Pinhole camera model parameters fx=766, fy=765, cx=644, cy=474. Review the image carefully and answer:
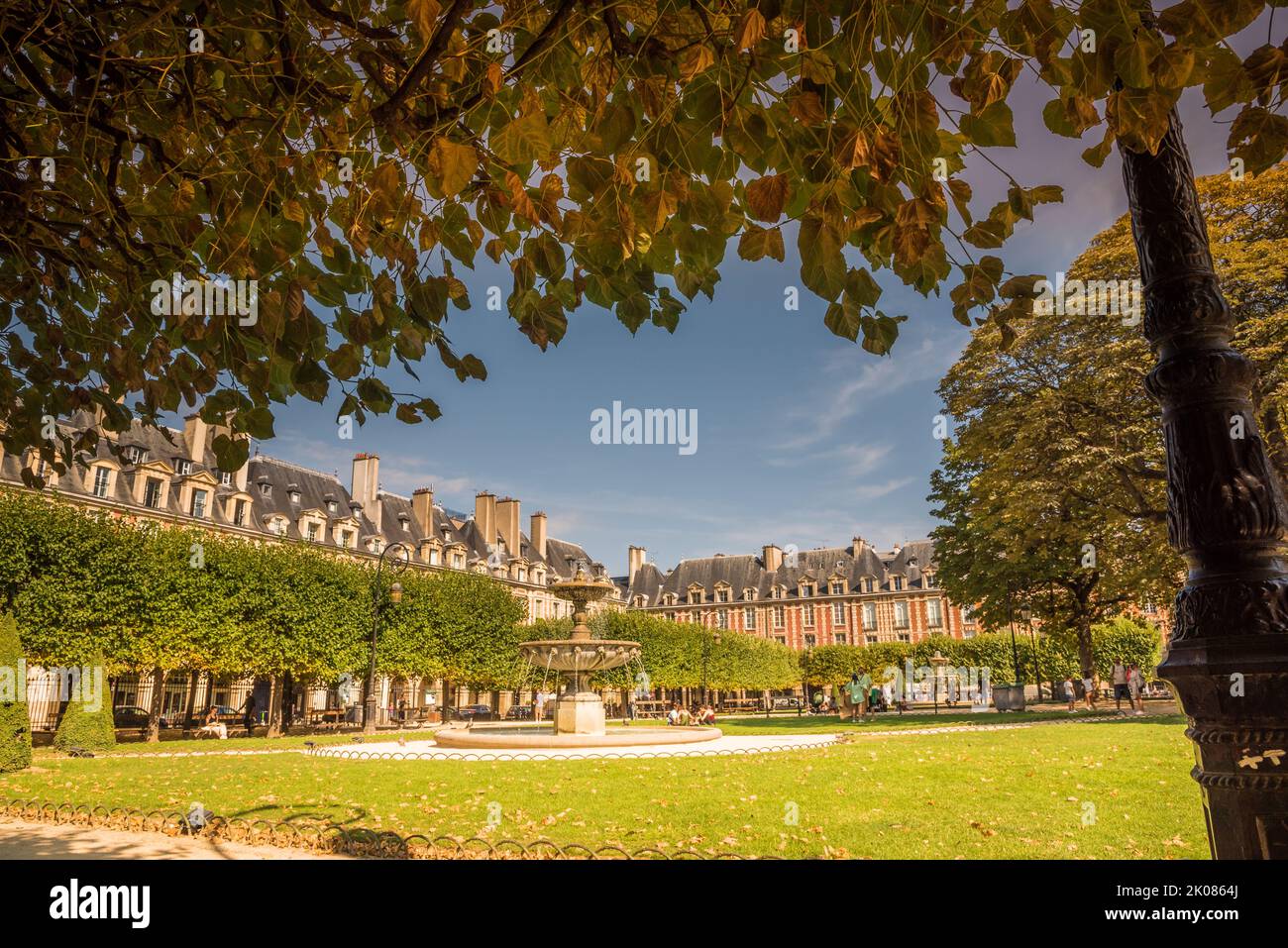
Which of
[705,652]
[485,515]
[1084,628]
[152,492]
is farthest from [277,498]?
[1084,628]

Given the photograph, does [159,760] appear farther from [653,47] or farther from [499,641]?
[499,641]

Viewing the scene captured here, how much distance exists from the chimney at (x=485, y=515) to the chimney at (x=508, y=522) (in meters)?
0.71

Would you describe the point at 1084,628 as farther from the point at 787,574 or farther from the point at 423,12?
the point at 787,574

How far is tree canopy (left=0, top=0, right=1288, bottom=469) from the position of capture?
2.62 m

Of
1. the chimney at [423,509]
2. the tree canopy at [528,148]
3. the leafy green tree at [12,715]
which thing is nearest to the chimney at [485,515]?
the chimney at [423,509]

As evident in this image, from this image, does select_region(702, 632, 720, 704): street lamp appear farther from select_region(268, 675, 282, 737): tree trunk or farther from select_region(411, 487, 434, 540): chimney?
select_region(268, 675, 282, 737): tree trunk

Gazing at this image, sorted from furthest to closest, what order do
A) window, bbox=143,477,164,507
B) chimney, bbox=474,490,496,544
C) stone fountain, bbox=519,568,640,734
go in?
chimney, bbox=474,490,496,544 < window, bbox=143,477,164,507 < stone fountain, bbox=519,568,640,734

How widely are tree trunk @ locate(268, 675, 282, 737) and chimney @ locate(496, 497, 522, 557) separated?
1156 inches

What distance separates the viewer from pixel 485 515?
67750 millimetres

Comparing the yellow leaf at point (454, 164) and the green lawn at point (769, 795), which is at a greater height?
the yellow leaf at point (454, 164)

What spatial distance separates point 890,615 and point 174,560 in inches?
2607

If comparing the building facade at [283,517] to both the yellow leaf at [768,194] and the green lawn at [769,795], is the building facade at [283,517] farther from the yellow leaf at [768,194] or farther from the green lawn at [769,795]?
the yellow leaf at [768,194]

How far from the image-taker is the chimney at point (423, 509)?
62031 millimetres

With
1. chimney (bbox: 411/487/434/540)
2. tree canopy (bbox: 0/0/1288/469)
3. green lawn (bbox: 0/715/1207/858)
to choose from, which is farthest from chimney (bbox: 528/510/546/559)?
tree canopy (bbox: 0/0/1288/469)
